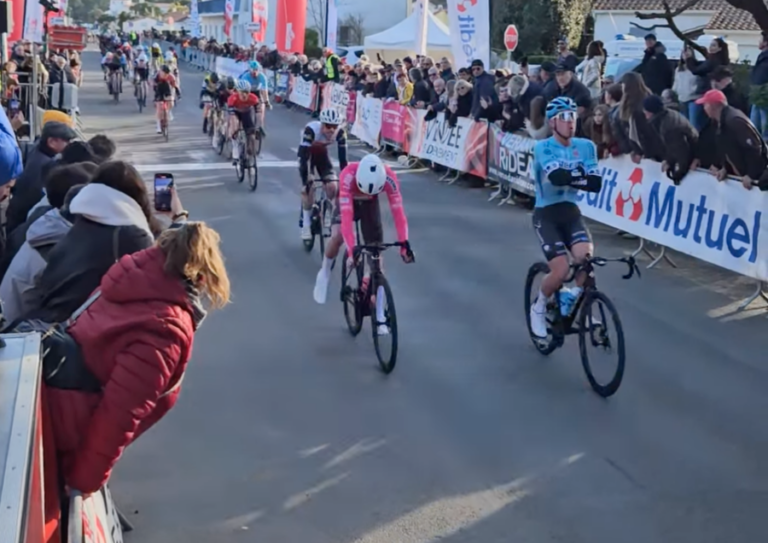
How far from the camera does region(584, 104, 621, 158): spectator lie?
535 inches

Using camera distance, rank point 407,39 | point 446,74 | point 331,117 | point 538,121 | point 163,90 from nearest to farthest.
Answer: point 331,117 → point 538,121 → point 446,74 → point 163,90 → point 407,39

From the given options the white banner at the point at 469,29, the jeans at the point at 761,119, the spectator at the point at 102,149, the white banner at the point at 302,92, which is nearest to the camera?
the spectator at the point at 102,149

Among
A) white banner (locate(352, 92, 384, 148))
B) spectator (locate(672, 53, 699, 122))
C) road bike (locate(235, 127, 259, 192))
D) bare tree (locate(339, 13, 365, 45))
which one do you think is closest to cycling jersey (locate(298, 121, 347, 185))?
road bike (locate(235, 127, 259, 192))

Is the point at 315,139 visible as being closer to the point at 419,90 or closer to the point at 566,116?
the point at 566,116

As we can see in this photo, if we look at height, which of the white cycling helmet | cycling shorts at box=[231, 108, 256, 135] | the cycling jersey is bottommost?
the white cycling helmet

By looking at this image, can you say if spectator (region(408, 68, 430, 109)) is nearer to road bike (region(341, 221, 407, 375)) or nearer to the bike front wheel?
road bike (region(341, 221, 407, 375))

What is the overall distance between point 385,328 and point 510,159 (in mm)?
9264

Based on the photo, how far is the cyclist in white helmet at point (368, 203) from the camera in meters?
8.46

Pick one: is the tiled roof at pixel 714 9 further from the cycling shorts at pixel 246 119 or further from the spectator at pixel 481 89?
the cycling shorts at pixel 246 119

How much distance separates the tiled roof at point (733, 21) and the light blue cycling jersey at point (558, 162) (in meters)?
40.8

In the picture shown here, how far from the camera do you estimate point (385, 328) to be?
8.34 m

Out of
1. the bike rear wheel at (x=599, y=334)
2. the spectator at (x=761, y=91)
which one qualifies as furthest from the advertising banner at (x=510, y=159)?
the bike rear wheel at (x=599, y=334)

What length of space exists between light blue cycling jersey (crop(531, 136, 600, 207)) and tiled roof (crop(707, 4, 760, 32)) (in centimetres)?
4082

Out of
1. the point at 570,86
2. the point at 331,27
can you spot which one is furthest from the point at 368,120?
the point at 331,27
